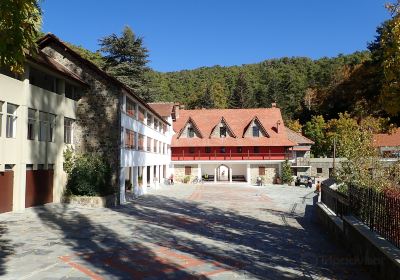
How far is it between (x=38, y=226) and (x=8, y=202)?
169 inches

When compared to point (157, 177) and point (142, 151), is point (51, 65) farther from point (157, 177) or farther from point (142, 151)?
point (157, 177)

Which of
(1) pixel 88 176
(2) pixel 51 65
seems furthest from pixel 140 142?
(2) pixel 51 65

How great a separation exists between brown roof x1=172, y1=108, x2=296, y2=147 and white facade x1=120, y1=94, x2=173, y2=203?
18.9 ft

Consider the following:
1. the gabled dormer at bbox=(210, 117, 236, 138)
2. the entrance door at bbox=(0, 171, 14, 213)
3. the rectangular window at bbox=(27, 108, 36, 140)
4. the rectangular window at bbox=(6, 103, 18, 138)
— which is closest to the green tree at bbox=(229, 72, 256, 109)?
the gabled dormer at bbox=(210, 117, 236, 138)

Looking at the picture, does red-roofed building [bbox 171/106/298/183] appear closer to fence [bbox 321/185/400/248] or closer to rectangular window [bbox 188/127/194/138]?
rectangular window [bbox 188/127/194/138]

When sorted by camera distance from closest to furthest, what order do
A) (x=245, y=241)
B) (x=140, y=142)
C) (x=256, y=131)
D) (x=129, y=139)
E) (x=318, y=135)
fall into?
(x=245, y=241), (x=129, y=139), (x=140, y=142), (x=256, y=131), (x=318, y=135)

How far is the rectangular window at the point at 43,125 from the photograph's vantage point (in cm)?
2300

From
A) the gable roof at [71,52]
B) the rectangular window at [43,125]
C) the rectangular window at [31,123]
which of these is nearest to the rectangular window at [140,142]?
the gable roof at [71,52]

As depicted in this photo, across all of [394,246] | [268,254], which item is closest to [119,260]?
[268,254]

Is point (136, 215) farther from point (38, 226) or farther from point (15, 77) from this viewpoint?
point (15, 77)

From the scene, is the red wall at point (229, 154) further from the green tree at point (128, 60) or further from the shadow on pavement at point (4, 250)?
the shadow on pavement at point (4, 250)

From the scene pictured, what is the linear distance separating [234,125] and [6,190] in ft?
129

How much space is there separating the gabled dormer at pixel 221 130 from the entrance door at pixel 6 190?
36.5 meters

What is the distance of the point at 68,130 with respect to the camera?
26922 millimetres
